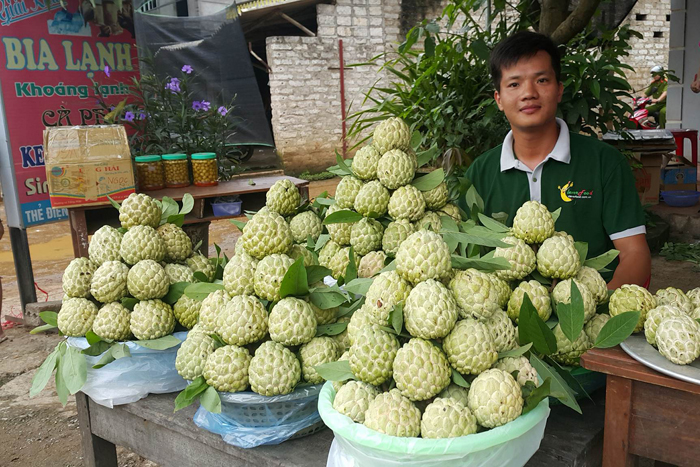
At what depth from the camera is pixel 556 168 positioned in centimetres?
223

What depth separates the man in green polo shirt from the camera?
211 centimetres

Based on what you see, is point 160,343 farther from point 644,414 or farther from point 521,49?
point 521,49

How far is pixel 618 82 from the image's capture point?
9.89 ft

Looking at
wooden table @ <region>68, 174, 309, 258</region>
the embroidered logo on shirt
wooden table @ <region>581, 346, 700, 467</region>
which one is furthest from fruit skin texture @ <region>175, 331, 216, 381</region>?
wooden table @ <region>68, 174, 309, 258</region>

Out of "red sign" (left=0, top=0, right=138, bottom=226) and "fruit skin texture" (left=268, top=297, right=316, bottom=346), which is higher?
"red sign" (left=0, top=0, right=138, bottom=226)

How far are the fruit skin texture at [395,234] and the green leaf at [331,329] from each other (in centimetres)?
28

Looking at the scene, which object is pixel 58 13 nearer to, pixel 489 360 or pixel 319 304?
pixel 319 304

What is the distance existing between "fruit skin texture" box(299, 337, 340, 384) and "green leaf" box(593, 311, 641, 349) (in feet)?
1.77

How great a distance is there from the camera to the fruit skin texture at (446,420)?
0.94 meters

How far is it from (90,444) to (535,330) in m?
1.33

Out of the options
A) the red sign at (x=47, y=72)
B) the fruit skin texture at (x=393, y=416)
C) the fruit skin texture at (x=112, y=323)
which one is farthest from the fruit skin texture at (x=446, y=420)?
the red sign at (x=47, y=72)

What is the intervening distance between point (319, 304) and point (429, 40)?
1.71 m

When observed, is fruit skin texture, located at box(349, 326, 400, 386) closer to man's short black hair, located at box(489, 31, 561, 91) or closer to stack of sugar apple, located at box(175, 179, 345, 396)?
stack of sugar apple, located at box(175, 179, 345, 396)

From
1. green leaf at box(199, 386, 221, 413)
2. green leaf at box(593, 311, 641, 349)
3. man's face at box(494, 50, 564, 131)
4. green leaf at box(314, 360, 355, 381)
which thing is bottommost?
green leaf at box(199, 386, 221, 413)
